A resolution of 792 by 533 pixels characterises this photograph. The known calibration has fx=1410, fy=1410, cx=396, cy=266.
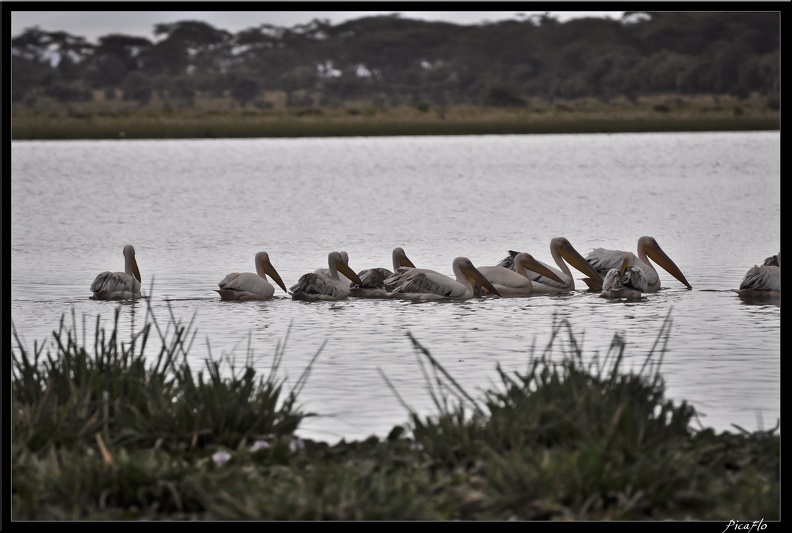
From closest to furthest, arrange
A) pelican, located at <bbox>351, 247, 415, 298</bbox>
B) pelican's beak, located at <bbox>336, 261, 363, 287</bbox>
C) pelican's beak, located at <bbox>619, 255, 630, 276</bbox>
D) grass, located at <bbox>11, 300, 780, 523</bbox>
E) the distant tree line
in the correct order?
1. grass, located at <bbox>11, 300, 780, 523</bbox>
2. pelican, located at <bbox>351, 247, 415, 298</bbox>
3. pelican's beak, located at <bbox>336, 261, 363, 287</bbox>
4. pelican's beak, located at <bbox>619, 255, 630, 276</bbox>
5. the distant tree line

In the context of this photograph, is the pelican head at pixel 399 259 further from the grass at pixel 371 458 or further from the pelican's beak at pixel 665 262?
the grass at pixel 371 458

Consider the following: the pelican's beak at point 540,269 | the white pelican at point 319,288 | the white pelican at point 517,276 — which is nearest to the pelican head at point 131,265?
the white pelican at point 319,288

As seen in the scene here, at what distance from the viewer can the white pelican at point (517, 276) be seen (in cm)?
972

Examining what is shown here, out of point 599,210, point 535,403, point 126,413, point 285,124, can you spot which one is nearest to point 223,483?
point 126,413

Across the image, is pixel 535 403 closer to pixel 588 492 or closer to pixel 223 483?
pixel 588 492

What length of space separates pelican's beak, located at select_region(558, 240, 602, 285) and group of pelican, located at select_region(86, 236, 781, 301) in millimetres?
12

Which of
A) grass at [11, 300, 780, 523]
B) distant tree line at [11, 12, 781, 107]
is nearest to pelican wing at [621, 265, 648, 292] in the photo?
grass at [11, 300, 780, 523]

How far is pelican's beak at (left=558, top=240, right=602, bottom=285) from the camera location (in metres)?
10.2

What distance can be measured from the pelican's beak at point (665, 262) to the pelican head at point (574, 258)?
57cm

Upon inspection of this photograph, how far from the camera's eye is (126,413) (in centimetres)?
466

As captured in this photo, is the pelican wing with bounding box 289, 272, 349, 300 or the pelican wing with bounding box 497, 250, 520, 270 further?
the pelican wing with bounding box 497, 250, 520, 270

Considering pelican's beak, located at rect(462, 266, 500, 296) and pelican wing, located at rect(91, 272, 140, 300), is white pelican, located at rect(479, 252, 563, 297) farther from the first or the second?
pelican wing, located at rect(91, 272, 140, 300)

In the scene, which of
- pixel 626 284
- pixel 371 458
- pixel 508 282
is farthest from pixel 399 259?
pixel 371 458

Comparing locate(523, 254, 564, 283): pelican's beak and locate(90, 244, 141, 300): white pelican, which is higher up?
locate(523, 254, 564, 283): pelican's beak
